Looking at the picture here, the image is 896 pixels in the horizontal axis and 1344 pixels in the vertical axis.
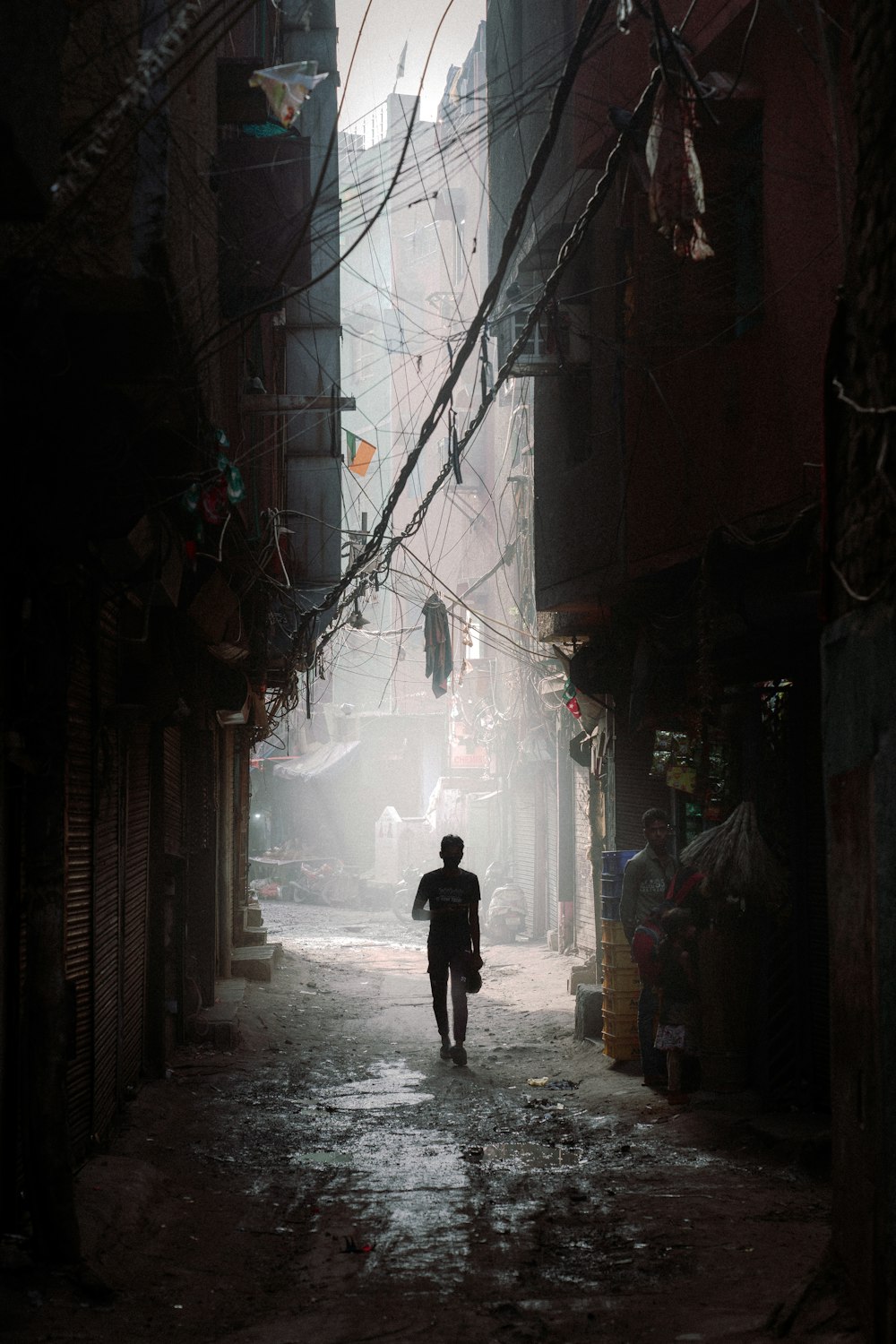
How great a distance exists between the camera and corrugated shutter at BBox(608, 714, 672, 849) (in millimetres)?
12844

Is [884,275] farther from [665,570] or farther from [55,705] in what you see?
[665,570]

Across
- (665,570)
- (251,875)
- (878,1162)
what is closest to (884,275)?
(878,1162)

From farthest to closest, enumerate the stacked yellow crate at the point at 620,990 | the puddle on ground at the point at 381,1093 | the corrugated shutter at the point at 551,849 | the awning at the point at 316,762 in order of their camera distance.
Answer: the awning at the point at 316,762 → the corrugated shutter at the point at 551,849 → the stacked yellow crate at the point at 620,990 → the puddle on ground at the point at 381,1093

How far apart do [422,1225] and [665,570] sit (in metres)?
5.57

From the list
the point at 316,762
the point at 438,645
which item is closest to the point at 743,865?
the point at 438,645

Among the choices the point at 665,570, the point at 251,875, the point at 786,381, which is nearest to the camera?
the point at 786,381

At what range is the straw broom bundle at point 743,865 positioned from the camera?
27.7ft

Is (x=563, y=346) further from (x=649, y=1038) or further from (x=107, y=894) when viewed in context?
(x=107, y=894)

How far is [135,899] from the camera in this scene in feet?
31.0

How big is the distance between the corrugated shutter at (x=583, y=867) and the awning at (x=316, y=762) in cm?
2560

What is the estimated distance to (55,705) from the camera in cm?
550

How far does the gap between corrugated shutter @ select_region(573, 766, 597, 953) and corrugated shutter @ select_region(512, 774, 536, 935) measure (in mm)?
4232

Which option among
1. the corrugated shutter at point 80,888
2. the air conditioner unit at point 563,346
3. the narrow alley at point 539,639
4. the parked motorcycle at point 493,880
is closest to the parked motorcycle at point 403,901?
the parked motorcycle at point 493,880

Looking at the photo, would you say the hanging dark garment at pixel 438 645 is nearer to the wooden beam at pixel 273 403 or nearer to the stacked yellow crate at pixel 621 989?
the wooden beam at pixel 273 403
